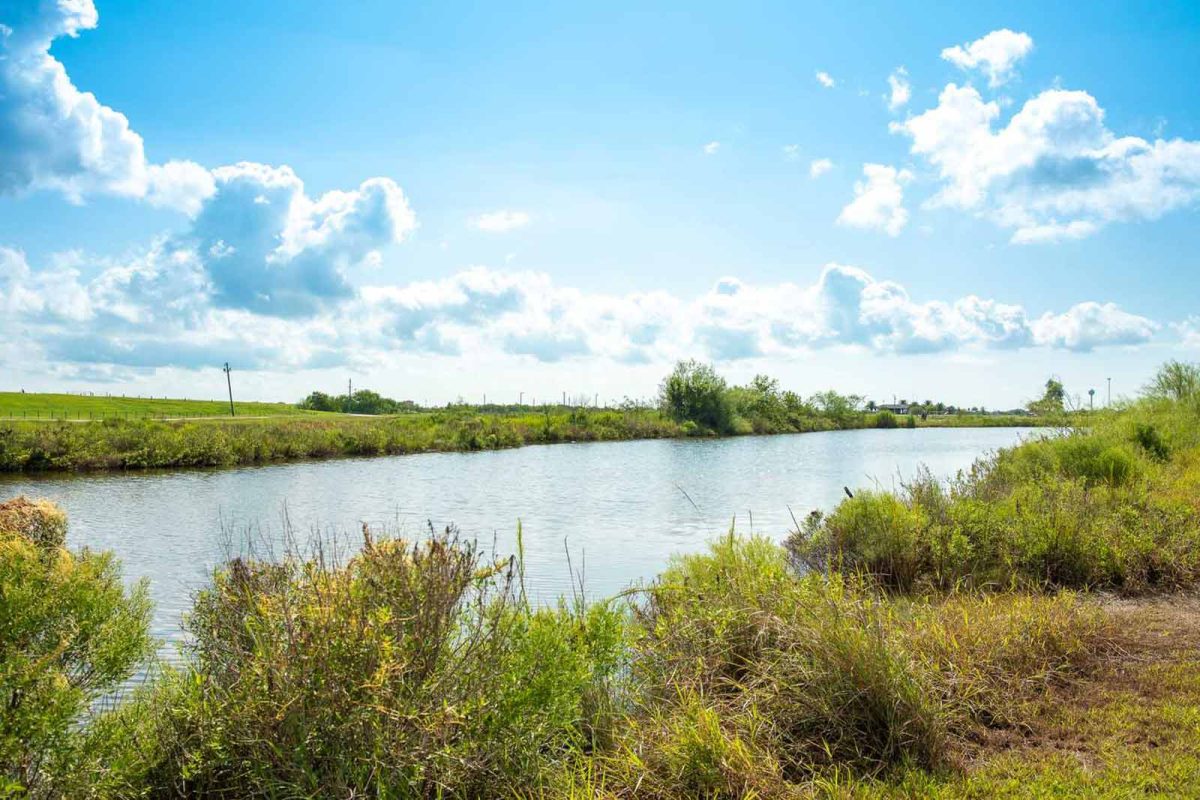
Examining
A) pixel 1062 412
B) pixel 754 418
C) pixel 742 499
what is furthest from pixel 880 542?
pixel 754 418

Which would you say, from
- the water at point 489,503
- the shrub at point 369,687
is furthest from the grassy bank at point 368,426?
the shrub at point 369,687

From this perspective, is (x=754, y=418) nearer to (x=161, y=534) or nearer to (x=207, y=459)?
(x=207, y=459)

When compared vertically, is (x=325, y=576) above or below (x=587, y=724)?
above

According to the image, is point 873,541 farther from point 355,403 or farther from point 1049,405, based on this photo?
point 355,403

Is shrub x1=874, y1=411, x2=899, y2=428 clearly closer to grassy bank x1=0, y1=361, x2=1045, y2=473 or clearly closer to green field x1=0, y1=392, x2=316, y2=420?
grassy bank x1=0, y1=361, x2=1045, y2=473

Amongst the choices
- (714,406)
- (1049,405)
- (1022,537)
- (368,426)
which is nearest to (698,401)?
(714,406)

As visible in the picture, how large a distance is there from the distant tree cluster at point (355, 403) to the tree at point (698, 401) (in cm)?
5331

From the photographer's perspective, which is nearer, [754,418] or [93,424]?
[93,424]

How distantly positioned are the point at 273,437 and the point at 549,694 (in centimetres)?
4313

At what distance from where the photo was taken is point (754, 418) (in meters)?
83.1

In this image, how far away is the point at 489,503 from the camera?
24.7 m

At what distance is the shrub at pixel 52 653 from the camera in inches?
152

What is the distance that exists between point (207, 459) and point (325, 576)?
38954 mm

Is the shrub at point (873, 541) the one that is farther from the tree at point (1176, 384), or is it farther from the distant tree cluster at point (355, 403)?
the distant tree cluster at point (355, 403)
